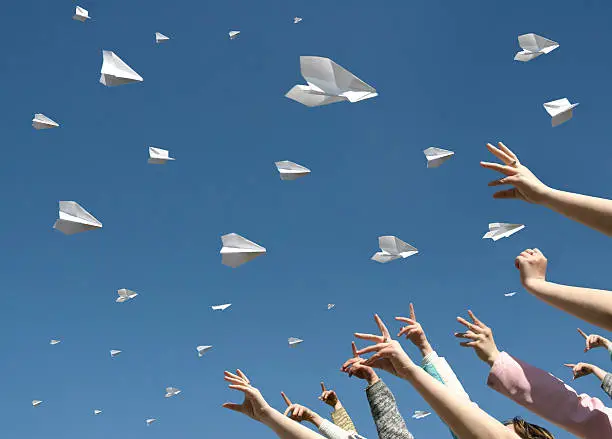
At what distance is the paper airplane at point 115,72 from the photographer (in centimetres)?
1040

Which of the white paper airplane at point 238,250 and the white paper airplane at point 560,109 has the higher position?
the white paper airplane at point 560,109

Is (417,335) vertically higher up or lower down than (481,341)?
lower down

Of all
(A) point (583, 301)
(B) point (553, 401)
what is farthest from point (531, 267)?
(B) point (553, 401)

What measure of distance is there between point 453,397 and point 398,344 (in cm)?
60

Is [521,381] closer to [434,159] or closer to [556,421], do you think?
[556,421]

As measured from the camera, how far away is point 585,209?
3094mm

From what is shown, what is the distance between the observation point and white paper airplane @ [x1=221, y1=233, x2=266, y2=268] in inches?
371

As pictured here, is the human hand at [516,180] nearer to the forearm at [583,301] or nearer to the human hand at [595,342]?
the forearm at [583,301]

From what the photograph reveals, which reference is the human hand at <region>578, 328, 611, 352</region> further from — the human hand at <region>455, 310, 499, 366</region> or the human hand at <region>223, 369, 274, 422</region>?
the human hand at <region>223, 369, 274, 422</region>

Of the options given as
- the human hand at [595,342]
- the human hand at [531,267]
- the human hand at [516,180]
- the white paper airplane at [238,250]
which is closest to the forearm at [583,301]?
the human hand at [531,267]

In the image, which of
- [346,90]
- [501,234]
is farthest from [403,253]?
[346,90]

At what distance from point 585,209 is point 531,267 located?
0.51m

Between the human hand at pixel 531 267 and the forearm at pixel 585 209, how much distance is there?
0.32m

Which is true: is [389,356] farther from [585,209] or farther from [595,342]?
[595,342]
